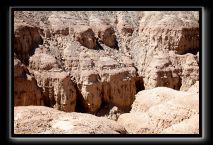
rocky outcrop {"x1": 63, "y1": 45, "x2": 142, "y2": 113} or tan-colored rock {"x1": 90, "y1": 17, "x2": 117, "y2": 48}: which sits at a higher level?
tan-colored rock {"x1": 90, "y1": 17, "x2": 117, "y2": 48}

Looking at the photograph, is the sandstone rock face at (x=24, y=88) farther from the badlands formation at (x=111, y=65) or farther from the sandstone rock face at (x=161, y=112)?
the sandstone rock face at (x=161, y=112)

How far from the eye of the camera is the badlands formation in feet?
43.6

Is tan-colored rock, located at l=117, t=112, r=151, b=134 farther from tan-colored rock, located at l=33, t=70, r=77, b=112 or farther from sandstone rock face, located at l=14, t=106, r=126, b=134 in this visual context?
sandstone rock face, located at l=14, t=106, r=126, b=134

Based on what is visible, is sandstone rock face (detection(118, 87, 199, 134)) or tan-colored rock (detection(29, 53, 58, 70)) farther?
tan-colored rock (detection(29, 53, 58, 70))

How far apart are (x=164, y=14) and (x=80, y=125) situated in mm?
10842

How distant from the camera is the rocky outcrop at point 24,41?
47.2ft

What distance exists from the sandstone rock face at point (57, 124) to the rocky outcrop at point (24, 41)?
5.02 m

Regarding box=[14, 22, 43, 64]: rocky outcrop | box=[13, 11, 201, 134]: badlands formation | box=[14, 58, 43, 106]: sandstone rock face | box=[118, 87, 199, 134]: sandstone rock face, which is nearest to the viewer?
box=[118, 87, 199, 134]: sandstone rock face

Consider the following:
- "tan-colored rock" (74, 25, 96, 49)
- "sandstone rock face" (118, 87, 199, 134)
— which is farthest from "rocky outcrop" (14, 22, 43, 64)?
"sandstone rock face" (118, 87, 199, 134)

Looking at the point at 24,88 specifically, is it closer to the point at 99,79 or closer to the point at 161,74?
the point at 99,79

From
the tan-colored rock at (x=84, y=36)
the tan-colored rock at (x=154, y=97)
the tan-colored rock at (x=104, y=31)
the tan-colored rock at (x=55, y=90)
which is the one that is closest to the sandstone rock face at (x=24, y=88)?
the tan-colored rock at (x=55, y=90)
